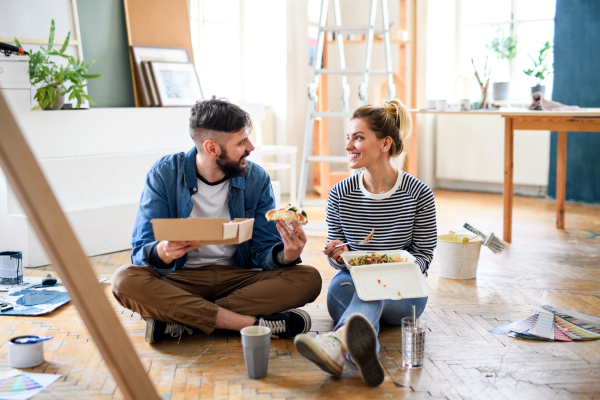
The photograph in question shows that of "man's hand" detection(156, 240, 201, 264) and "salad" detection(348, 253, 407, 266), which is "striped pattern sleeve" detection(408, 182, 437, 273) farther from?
"man's hand" detection(156, 240, 201, 264)

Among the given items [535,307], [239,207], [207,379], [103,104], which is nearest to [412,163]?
[103,104]

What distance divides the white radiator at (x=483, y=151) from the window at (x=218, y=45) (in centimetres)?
237

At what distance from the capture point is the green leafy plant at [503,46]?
248 inches

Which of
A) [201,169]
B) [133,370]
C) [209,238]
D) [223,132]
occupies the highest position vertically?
[223,132]

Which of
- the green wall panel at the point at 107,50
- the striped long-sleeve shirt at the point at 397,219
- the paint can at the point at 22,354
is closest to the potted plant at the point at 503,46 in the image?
the green wall panel at the point at 107,50

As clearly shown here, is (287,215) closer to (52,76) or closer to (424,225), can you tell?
(424,225)

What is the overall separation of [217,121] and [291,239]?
56 cm

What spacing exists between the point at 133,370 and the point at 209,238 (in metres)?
0.55

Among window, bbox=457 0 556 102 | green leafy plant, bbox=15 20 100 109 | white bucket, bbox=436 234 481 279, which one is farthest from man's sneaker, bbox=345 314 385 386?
window, bbox=457 0 556 102

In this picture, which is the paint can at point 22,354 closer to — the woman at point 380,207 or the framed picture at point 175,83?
the woman at point 380,207

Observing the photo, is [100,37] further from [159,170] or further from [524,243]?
[524,243]

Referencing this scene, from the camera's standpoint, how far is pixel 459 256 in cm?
340

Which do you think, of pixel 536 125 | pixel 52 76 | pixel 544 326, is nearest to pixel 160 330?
pixel 544 326

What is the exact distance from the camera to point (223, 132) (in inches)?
96.5
